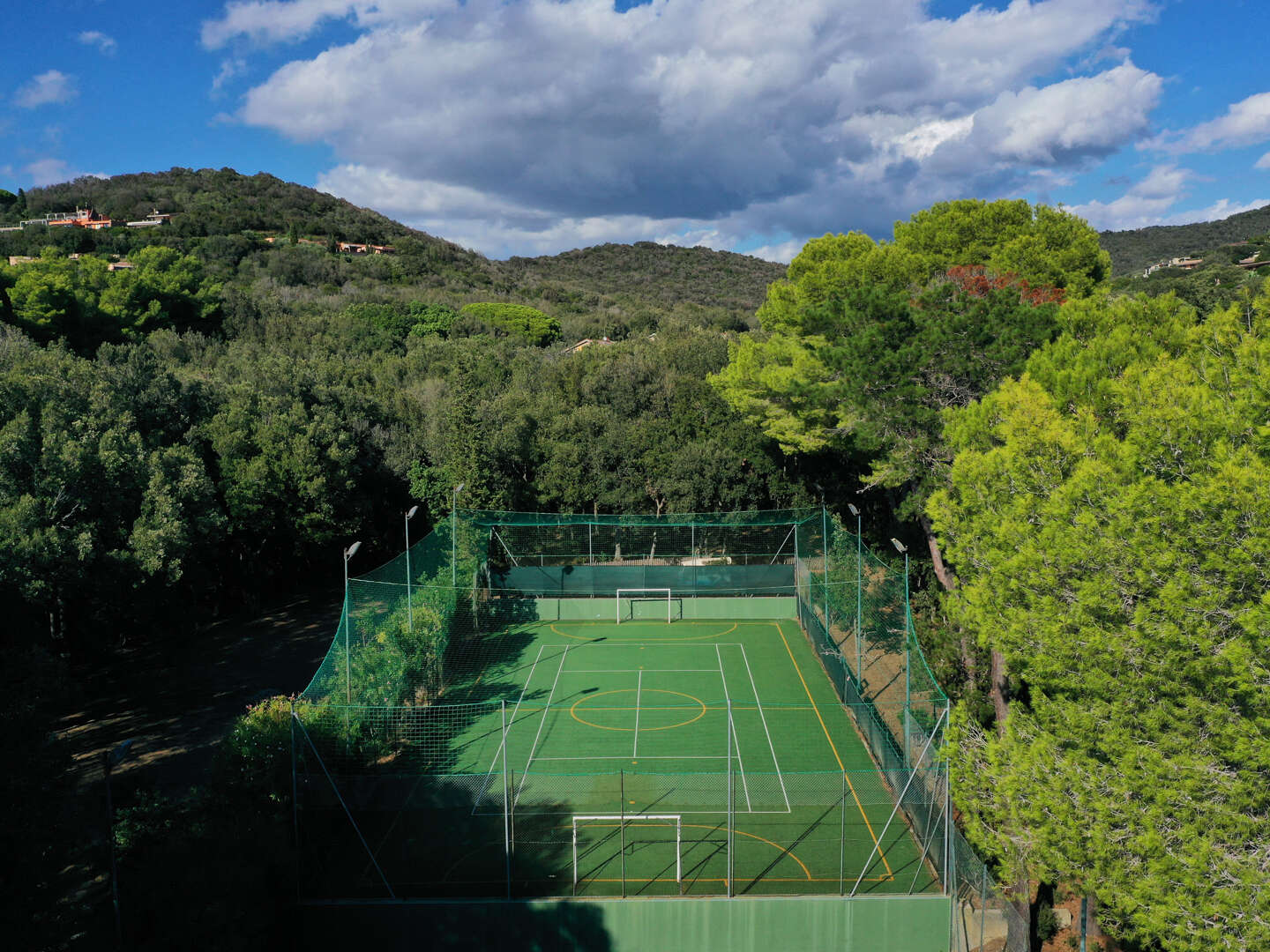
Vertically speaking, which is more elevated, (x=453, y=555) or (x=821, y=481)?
(x=821, y=481)

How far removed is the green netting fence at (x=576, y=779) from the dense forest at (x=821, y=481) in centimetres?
84

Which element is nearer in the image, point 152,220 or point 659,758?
point 659,758

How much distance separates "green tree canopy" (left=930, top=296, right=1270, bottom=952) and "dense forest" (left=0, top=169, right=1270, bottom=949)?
0.04 metres

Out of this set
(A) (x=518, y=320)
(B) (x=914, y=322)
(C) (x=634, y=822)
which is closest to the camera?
(C) (x=634, y=822)

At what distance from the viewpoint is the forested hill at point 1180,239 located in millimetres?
69250

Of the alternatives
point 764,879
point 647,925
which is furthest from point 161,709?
point 764,879

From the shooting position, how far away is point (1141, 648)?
24.9 feet

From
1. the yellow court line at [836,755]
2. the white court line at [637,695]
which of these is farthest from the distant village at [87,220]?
the yellow court line at [836,755]

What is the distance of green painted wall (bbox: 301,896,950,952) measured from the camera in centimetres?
991

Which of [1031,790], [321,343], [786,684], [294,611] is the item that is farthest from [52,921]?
[321,343]

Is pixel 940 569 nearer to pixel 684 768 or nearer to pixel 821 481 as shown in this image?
pixel 684 768


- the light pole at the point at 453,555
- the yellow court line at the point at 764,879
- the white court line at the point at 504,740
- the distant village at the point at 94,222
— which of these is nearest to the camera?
the yellow court line at the point at 764,879

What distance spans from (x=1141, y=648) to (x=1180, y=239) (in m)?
82.9

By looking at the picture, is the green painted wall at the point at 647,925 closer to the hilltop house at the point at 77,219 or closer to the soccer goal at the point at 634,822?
the soccer goal at the point at 634,822
